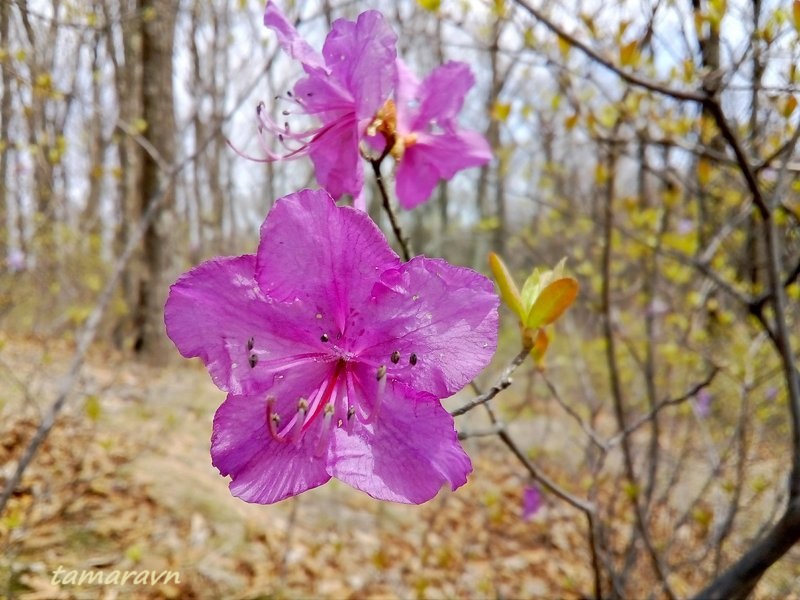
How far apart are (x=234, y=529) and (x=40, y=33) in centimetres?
320

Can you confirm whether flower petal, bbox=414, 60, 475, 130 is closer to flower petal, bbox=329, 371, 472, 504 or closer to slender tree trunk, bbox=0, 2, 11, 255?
flower petal, bbox=329, 371, 472, 504

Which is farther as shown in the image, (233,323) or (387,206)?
(387,206)

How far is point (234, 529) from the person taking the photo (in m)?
3.30

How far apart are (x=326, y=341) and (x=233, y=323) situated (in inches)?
5.5

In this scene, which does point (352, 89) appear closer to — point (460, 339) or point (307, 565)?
point (460, 339)

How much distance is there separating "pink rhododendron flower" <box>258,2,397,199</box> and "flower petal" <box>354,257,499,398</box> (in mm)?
253

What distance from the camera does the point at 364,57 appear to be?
921mm

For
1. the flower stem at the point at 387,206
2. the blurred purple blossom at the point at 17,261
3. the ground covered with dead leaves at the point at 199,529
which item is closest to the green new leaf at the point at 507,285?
the flower stem at the point at 387,206

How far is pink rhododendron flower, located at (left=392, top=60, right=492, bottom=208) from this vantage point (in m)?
1.19

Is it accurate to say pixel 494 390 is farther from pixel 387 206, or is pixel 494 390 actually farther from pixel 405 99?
pixel 405 99

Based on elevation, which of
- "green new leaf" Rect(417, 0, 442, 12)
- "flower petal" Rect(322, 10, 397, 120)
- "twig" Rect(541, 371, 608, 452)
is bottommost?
"twig" Rect(541, 371, 608, 452)

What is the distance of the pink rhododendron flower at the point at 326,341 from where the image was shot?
30.4 inches

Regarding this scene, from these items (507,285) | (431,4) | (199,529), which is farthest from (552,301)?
(199,529)

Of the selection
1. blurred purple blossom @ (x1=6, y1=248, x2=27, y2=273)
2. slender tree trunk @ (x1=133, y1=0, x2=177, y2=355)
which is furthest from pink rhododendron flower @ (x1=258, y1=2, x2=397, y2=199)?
slender tree trunk @ (x1=133, y1=0, x2=177, y2=355)
